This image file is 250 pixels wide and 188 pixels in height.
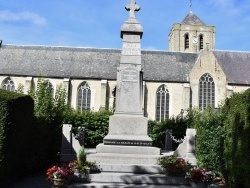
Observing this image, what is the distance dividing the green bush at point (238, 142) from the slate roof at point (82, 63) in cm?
2397

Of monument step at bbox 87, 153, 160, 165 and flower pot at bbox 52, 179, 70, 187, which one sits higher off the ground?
monument step at bbox 87, 153, 160, 165

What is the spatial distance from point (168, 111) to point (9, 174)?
25844 millimetres

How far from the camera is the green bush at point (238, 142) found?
27.0 feet

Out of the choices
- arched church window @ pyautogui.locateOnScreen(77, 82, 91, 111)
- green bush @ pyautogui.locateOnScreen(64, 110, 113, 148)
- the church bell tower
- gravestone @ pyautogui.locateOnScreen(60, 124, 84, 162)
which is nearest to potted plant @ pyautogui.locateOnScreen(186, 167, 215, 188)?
gravestone @ pyautogui.locateOnScreen(60, 124, 84, 162)

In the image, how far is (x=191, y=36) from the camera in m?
46.6

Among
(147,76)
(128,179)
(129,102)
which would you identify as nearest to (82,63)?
(147,76)

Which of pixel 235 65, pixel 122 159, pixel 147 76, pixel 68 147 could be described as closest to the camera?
pixel 122 159

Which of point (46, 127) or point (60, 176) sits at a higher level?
point (46, 127)

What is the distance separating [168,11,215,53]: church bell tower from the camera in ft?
153

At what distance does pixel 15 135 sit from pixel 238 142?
5.80 meters

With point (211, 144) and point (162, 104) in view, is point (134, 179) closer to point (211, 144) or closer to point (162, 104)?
point (211, 144)

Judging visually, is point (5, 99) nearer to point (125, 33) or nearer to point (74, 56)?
point (125, 33)

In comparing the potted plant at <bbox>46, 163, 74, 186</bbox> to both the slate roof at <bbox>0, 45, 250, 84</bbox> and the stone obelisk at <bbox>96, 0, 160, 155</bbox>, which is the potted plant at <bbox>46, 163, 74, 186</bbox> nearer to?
the stone obelisk at <bbox>96, 0, 160, 155</bbox>

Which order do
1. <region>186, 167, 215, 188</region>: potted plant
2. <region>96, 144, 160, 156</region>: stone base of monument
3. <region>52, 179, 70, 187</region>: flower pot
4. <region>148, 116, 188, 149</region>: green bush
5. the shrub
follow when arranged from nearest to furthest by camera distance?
<region>52, 179, 70, 187</region>: flower pot, <region>186, 167, 215, 188</region>: potted plant, <region>96, 144, 160, 156</region>: stone base of monument, the shrub, <region>148, 116, 188, 149</region>: green bush
